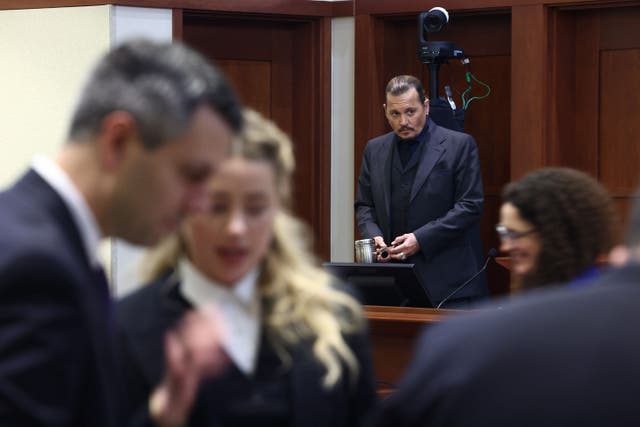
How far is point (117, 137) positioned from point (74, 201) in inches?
3.6

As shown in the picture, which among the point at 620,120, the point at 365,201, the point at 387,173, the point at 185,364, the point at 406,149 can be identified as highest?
the point at 620,120

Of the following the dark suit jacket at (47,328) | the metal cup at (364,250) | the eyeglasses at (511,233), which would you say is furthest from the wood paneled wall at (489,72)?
the dark suit jacket at (47,328)

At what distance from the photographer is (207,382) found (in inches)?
64.5

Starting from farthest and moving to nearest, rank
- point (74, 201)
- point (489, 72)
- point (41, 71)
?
point (489, 72), point (41, 71), point (74, 201)

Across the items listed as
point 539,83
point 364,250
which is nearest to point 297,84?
point 539,83

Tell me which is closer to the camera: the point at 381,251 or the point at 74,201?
the point at 74,201

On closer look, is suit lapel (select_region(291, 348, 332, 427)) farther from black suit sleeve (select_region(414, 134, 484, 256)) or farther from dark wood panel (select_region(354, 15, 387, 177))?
dark wood panel (select_region(354, 15, 387, 177))

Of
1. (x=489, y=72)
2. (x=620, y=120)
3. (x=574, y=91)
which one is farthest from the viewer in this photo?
(x=489, y=72)

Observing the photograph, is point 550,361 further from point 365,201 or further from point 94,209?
point 365,201

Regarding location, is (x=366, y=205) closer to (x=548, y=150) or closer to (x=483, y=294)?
(x=483, y=294)

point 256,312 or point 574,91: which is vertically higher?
point 574,91

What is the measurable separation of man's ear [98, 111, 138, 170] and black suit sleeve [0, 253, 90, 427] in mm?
168

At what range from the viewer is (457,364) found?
115cm

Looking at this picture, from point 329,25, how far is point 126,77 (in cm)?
512
